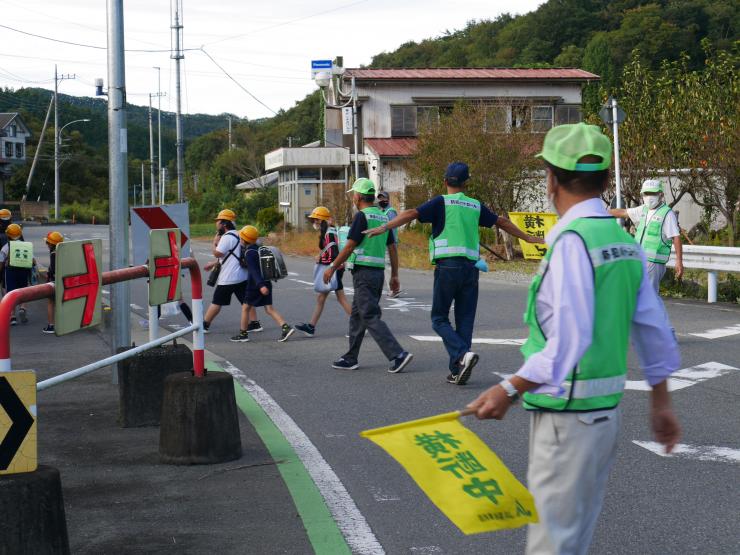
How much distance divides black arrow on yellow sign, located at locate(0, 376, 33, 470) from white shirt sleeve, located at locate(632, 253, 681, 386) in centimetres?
237

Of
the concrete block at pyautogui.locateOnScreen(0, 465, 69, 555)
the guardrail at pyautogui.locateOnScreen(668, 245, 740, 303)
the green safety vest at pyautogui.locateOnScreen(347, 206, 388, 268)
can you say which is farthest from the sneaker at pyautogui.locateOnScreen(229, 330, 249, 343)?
the concrete block at pyautogui.locateOnScreen(0, 465, 69, 555)

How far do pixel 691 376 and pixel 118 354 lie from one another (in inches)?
221

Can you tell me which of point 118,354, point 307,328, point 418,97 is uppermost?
point 418,97

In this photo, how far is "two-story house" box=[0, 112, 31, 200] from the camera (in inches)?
4016

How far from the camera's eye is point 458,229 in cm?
905

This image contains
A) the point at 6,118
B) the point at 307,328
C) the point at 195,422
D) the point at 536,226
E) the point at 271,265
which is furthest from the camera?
the point at 6,118

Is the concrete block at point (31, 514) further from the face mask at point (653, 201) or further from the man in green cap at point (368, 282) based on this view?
the face mask at point (653, 201)

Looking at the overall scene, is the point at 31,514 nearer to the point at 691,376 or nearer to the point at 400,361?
the point at 400,361

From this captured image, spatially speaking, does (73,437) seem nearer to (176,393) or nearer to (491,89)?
(176,393)

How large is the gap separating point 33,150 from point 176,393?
119645 millimetres

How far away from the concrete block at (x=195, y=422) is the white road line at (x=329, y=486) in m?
0.57

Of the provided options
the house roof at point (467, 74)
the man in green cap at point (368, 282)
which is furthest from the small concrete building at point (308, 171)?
the man in green cap at point (368, 282)

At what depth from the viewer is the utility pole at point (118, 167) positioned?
942cm

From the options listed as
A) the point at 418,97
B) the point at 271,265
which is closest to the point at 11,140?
the point at 418,97
